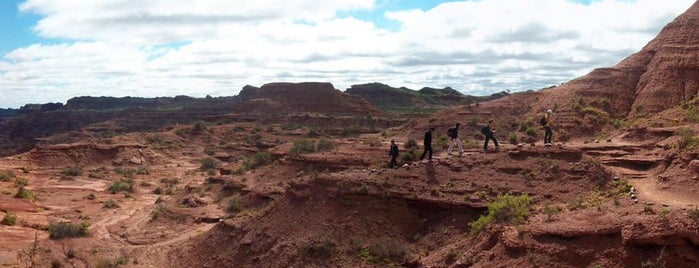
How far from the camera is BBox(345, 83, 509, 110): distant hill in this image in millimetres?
108312

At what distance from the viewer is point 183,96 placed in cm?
14738

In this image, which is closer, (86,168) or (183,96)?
(86,168)

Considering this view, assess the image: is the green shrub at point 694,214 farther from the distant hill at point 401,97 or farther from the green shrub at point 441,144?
the distant hill at point 401,97

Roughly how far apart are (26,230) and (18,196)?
8672 mm

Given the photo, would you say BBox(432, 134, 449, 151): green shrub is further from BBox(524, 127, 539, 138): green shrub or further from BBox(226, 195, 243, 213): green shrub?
BBox(226, 195, 243, 213): green shrub

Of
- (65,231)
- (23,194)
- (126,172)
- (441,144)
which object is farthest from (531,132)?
(126,172)

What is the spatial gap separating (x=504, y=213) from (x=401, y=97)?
102m

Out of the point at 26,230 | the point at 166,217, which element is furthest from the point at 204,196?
the point at 26,230

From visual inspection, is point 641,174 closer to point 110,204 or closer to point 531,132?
point 531,132

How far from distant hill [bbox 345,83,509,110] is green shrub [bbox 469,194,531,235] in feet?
301

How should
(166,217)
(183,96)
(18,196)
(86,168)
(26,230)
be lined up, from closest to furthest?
(26,230) → (166,217) → (18,196) → (86,168) → (183,96)

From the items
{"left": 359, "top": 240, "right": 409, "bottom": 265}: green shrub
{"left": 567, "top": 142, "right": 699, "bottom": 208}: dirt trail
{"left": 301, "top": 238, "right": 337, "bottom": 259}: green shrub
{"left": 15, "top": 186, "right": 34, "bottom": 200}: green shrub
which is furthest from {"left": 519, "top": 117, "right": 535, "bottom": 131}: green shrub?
{"left": 15, "top": 186, "right": 34, "bottom": 200}: green shrub

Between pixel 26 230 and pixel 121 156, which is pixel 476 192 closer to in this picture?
pixel 26 230

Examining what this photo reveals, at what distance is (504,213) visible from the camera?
44.6ft
